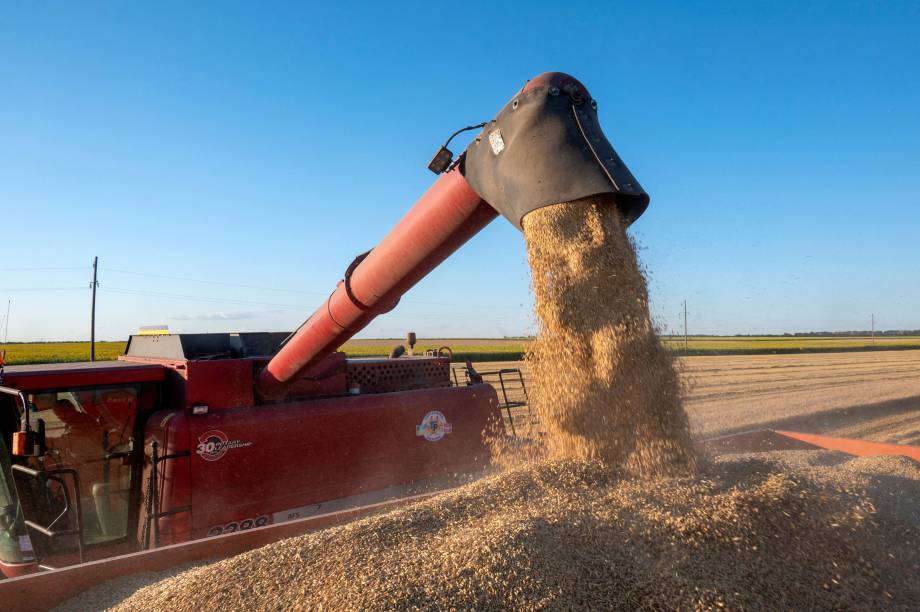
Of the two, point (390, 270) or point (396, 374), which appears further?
point (396, 374)

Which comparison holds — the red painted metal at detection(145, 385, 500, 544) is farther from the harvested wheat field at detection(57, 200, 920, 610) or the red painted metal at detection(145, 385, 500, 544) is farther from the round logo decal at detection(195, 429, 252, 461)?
Answer: the harvested wheat field at detection(57, 200, 920, 610)

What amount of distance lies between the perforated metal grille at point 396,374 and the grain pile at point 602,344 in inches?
78.5

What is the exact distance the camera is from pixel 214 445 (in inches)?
156

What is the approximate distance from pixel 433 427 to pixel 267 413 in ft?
4.43

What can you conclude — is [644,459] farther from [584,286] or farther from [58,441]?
[58,441]

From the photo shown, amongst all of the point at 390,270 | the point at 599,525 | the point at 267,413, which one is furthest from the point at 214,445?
the point at 599,525

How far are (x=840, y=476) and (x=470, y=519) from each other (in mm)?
2596

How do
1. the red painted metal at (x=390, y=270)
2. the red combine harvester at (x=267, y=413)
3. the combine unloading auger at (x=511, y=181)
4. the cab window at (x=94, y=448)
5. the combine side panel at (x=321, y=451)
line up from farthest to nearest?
the combine side panel at (x=321, y=451), the cab window at (x=94, y=448), the red painted metal at (x=390, y=270), the red combine harvester at (x=267, y=413), the combine unloading auger at (x=511, y=181)

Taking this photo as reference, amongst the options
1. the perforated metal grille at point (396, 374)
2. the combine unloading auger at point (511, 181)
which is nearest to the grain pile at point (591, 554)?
the combine unloading auger at point (511, 181)

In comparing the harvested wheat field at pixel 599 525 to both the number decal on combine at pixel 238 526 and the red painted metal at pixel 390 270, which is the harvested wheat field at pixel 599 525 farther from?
the number decal on combine at pixel 238 526

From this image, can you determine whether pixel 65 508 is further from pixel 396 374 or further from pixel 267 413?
pixel 396 374

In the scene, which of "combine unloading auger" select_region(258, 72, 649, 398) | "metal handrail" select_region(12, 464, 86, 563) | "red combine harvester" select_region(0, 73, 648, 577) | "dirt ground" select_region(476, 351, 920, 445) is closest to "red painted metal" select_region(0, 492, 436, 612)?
"metal handrail" select_region(12, 464, 86, 563)

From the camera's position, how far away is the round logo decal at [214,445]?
3.92 m

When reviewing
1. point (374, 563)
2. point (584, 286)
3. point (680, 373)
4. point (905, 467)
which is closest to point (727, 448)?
point (905, 467)
